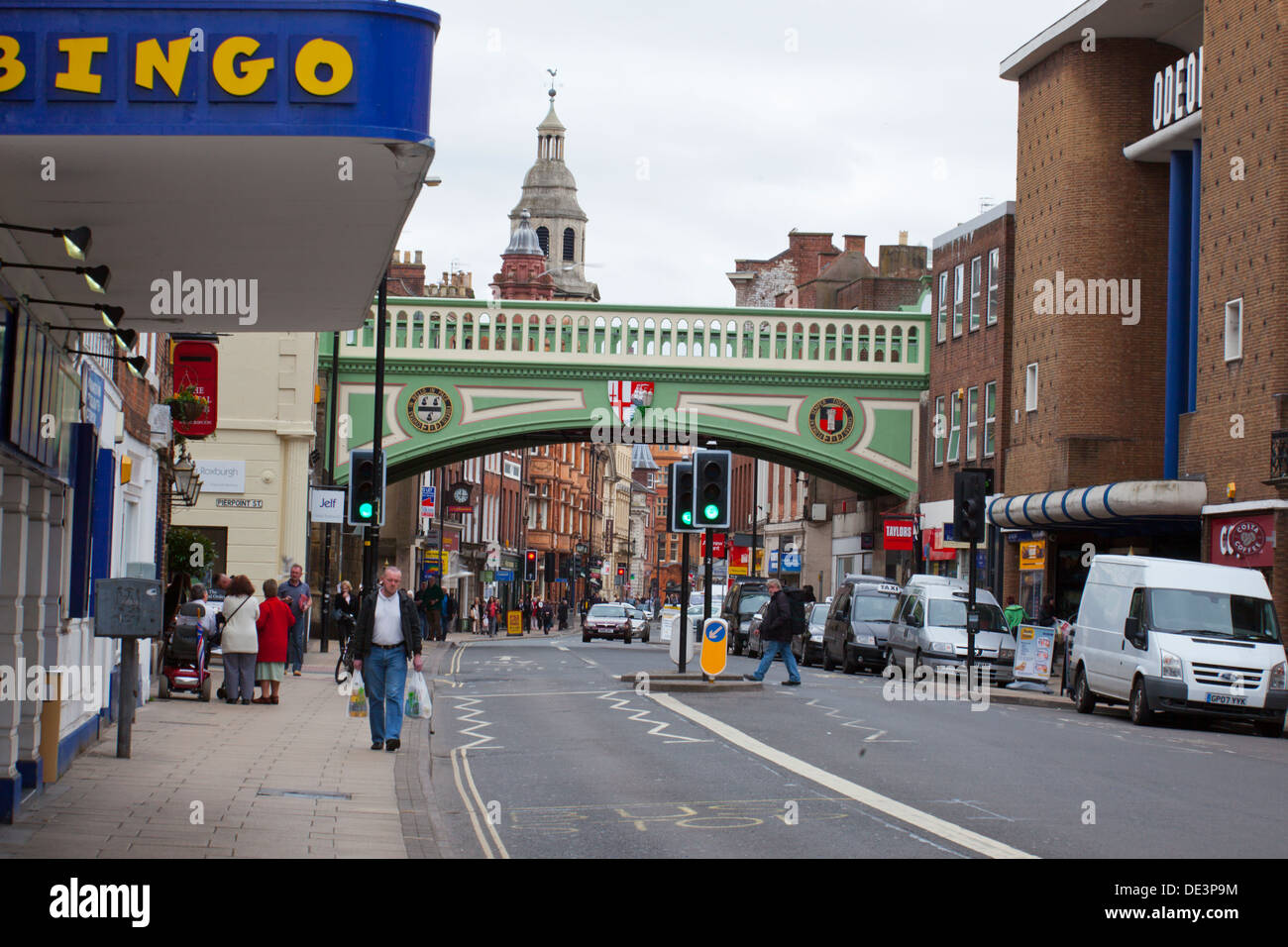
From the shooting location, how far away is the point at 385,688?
17.7 metres

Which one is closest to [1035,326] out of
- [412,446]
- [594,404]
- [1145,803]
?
[594,404]

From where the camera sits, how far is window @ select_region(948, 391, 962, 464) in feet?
163

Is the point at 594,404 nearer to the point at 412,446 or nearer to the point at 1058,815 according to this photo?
the point at 412,446

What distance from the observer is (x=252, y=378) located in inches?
1812

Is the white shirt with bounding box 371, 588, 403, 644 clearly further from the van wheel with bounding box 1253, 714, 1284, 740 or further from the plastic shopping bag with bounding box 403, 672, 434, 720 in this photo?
the van wheel with bounding box 1253, 714, 1284, 740

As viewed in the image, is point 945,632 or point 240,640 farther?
point 945,632

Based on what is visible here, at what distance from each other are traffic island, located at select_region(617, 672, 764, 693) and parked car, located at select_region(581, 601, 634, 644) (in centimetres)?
3871

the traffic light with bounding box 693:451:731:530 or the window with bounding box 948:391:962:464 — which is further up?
the window with bounding box 948:391:962:464

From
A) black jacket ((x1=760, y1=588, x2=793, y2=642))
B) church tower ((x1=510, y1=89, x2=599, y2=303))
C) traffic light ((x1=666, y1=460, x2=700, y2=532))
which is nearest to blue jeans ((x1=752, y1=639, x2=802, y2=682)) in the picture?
black jacket ((x1=760, y1=588, x2=793, y2=642))

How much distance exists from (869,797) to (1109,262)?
1224 inches

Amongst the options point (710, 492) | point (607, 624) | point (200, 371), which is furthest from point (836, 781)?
point (607, 624)

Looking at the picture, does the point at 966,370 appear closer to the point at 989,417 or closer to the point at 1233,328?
the point at 989,417

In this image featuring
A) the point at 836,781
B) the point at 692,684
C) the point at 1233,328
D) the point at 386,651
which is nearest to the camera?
the point at 836,781
